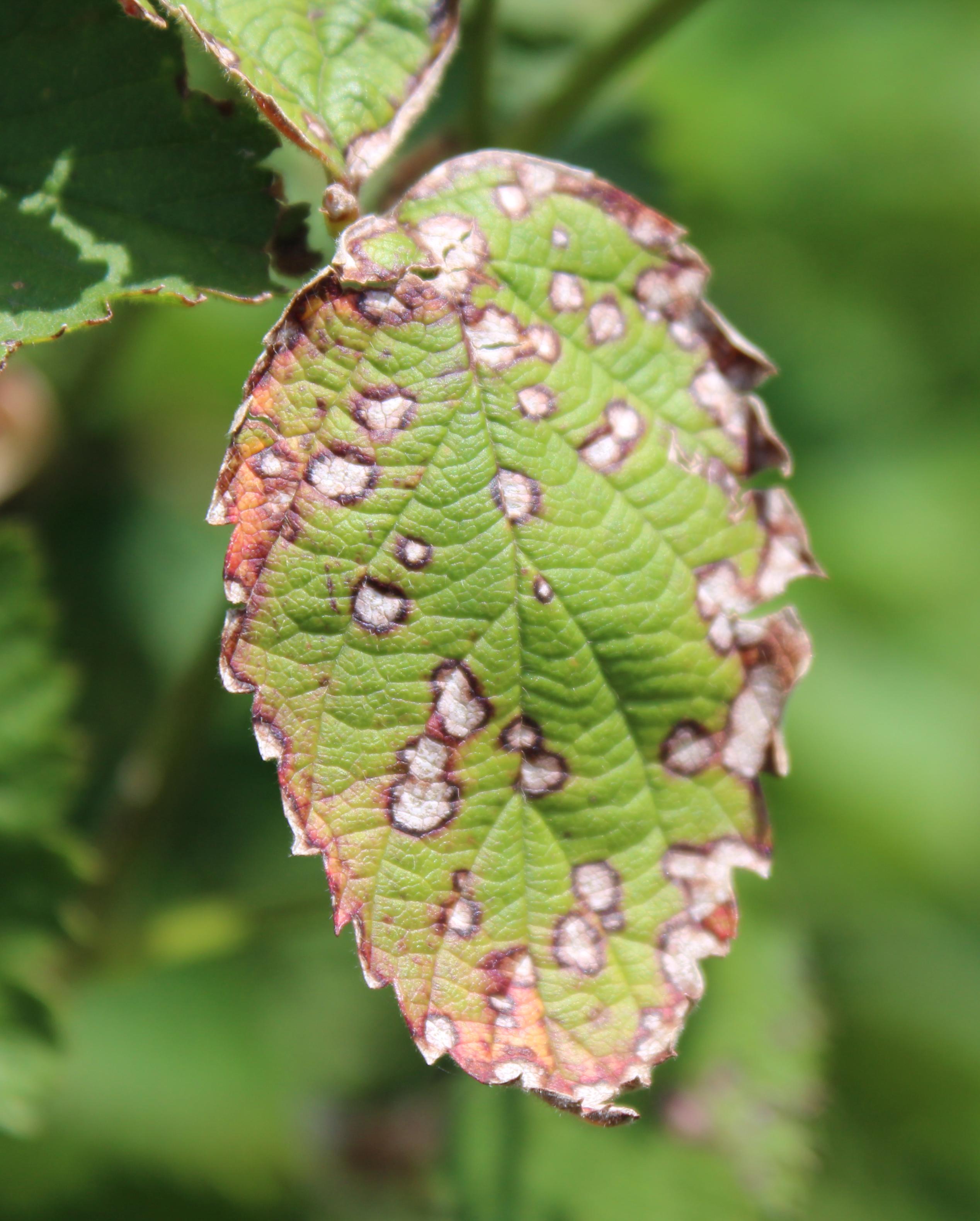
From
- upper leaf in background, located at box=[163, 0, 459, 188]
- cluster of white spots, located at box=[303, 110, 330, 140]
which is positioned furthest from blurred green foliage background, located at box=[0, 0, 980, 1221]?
cluster of white spots, located at box=[303, 110, 330, 140]

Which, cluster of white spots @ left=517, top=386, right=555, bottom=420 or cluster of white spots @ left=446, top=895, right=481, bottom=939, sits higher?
cluster of white spots @ left=517, top=386, right=555, bottom=420

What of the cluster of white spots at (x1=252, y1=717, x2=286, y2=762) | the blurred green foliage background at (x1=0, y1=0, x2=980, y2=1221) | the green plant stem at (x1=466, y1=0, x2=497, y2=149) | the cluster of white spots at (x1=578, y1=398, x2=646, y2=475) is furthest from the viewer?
the blurred green foliage background at (x1=0, y1=0, x2=980, y2=1221)

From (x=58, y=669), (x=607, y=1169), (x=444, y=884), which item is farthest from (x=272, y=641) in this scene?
(x=607, y=1169)

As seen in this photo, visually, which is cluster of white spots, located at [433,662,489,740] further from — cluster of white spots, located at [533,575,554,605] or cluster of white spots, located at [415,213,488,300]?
cluster of white spots, located at [415,213,488,300]

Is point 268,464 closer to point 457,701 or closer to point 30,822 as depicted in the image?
point 457,701

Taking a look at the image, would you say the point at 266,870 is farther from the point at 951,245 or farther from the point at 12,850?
the point at 951,245

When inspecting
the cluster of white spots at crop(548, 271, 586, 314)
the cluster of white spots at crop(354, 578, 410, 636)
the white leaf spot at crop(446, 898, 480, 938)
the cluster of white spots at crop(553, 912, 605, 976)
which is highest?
the cluster of white spots at crop(548, 271, 586, 314)
